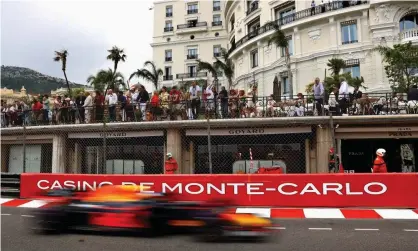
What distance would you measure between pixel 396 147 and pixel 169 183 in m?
11.5

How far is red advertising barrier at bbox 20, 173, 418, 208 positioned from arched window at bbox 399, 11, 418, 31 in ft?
78.6

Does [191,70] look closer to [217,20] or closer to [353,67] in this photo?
[217,20]

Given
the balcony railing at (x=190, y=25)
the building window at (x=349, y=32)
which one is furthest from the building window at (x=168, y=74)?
the building window at (x=349, y=32)

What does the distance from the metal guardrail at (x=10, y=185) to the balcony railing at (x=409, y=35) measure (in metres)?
28.3

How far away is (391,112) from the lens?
14.7 m

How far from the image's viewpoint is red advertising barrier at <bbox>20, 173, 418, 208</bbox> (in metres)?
10.6

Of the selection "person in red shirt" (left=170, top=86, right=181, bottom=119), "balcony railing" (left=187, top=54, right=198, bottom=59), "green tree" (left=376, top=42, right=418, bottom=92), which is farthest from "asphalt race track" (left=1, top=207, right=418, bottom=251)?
"balcony railing" (left=187, top=54, right=198, bottom=59)

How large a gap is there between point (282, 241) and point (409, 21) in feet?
98.4

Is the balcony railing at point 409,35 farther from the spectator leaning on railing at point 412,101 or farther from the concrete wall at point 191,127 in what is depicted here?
the concrete wall at point 191,127

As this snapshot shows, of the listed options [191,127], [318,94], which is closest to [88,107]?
[191,127]

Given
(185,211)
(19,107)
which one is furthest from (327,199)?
(19,107)

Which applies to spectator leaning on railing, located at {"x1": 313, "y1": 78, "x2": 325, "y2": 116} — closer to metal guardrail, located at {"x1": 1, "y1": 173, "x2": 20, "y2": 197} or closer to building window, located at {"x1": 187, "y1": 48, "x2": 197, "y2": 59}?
metal guardrail, located at {"x1": 1, "y1": 173, "x2": 20, "y2": 197}

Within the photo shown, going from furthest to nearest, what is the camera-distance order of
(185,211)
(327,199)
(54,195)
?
(327,199)
(54,195)
(185,211)

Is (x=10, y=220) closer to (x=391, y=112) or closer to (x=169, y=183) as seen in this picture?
(x=169, y=183)
